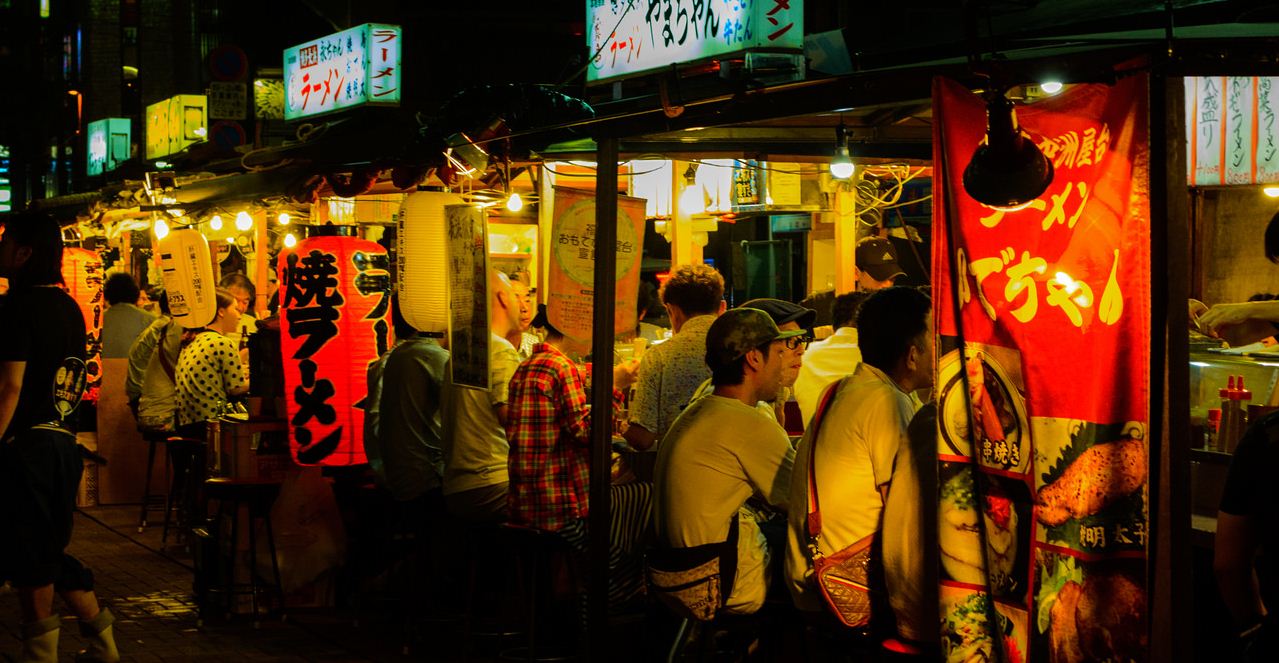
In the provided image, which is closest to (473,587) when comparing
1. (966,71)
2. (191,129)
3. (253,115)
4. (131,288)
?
(966,71)

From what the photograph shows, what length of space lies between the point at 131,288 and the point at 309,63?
4407 mm

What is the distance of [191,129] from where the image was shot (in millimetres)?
24359

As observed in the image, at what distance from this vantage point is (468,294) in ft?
26.9

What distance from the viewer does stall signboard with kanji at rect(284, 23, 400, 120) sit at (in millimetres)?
16766

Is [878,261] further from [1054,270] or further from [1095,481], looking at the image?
[1095,481]

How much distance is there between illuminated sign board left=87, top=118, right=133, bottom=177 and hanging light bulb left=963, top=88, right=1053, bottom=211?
32.5 meters

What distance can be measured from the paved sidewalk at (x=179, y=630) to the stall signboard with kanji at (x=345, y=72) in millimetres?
7519

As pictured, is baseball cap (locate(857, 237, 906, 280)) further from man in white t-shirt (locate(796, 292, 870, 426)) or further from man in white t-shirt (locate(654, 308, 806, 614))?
man in white t-shirt (locate(654, 308, 806, 614))

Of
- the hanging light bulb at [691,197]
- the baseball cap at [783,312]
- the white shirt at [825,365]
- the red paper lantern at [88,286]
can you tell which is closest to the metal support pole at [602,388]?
the baseball cap at [783,312]

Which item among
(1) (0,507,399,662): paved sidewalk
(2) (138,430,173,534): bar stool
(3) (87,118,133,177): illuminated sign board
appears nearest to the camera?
(1) (0,507,399,662): paved sidewalk

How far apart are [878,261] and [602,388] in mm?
3313

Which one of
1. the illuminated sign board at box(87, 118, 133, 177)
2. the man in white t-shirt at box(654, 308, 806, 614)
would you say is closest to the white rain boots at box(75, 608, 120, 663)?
the man in white t-shirt at box(654, 308, 806, 614)

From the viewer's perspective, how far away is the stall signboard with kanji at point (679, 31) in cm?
679

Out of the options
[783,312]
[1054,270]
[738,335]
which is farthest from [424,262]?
[1054,270]
